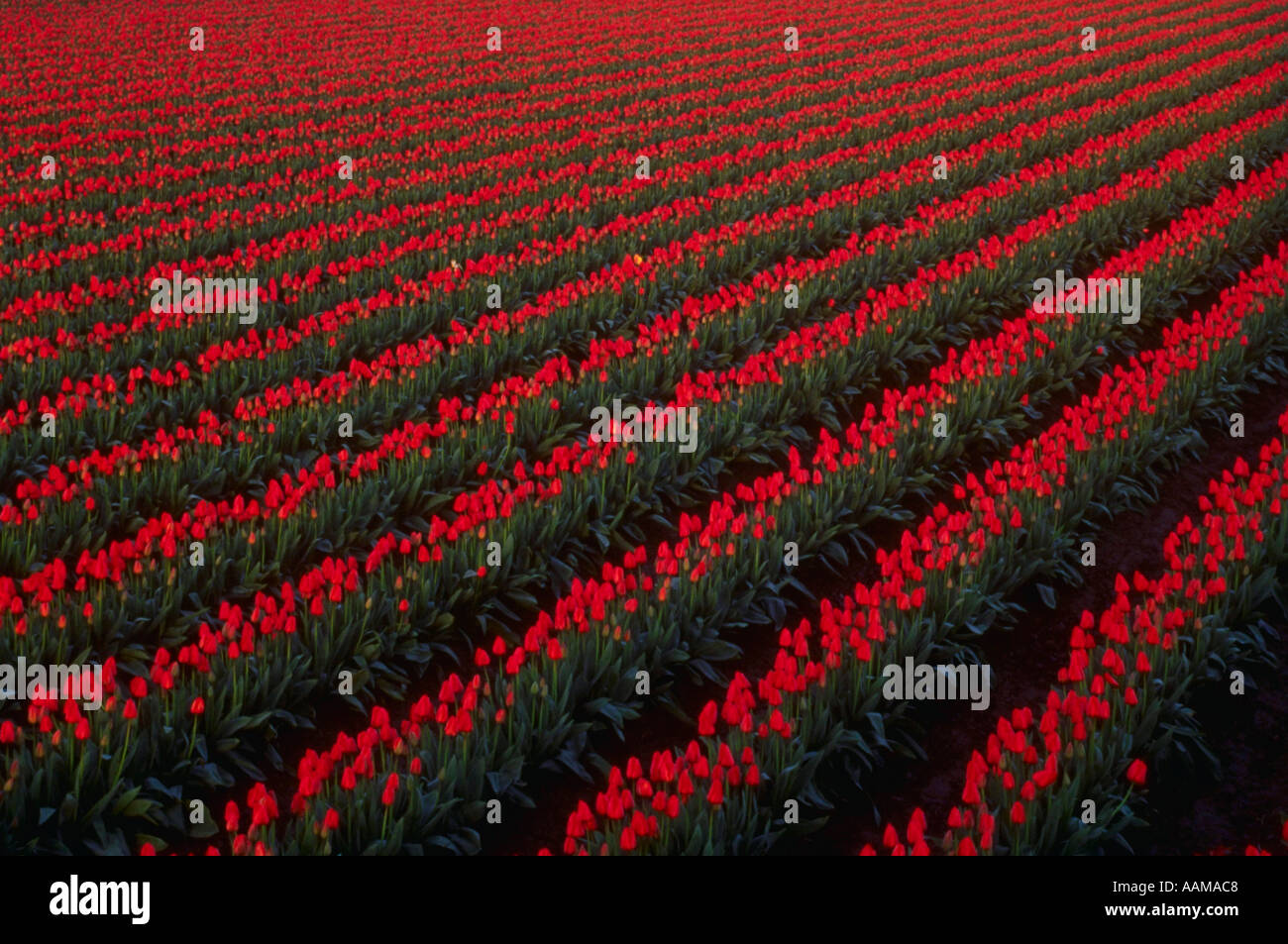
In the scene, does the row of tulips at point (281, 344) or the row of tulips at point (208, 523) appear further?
the row of tulips at point (281, 344)

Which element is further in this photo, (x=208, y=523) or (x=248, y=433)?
(x=248, y=433)

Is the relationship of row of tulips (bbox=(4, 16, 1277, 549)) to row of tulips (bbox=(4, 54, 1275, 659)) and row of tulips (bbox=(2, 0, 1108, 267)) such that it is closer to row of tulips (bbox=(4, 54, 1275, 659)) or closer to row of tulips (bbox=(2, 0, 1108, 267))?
row of tulips (bbox=(4, 54, 1275, 659))

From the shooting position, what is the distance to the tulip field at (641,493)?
12.1ft

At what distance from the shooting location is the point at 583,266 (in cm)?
937

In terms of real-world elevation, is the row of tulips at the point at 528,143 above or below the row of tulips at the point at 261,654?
above

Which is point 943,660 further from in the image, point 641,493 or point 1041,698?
point 641,493

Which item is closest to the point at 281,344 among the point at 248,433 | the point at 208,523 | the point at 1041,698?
the point at 248,433

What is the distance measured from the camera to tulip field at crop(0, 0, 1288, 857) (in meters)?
3.69

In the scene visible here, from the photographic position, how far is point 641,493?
19.4 feet

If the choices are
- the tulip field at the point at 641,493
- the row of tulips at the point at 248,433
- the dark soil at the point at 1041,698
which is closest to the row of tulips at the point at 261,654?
the tulip field at the point at 641,493

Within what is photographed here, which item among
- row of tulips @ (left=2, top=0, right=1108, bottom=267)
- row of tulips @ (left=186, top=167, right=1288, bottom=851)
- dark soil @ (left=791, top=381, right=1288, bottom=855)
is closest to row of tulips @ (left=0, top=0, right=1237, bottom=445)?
row of tulips @ (left=2, top=0, right=1108, bottom=267)

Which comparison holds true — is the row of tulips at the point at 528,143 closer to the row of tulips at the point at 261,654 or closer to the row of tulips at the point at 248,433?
the row of tulips at the point at 248,433
